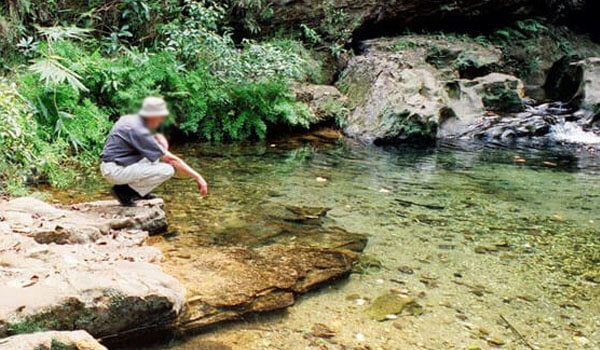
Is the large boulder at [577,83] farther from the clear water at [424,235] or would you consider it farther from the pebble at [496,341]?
the pebble at [496,341]

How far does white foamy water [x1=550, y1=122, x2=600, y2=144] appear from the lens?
11102 mm

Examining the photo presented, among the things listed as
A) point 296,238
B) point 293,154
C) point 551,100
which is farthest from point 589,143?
point 296,238

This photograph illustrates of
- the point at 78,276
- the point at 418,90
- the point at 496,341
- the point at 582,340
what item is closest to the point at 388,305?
the point at 496,341

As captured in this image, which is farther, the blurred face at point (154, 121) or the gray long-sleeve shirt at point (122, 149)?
the gray long-sleeve shirt at point (122, 149)

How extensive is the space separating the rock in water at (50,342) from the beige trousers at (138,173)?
1959 mm

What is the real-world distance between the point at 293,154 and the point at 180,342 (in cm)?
574

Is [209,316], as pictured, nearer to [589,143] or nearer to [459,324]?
[459,324]

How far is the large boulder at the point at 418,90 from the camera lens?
1038 cm

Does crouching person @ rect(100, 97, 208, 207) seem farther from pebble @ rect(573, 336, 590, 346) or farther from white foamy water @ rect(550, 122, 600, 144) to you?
white foamy water @ rect(550, 122, 600, 144)

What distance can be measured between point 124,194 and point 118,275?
1.52m

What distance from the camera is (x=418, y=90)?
11109mm

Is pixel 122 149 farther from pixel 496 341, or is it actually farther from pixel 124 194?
pixel 496 341

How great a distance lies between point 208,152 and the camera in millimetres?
8414

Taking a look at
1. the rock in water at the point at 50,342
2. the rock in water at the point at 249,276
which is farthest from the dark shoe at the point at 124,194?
the rock in water at the point at 50,342
